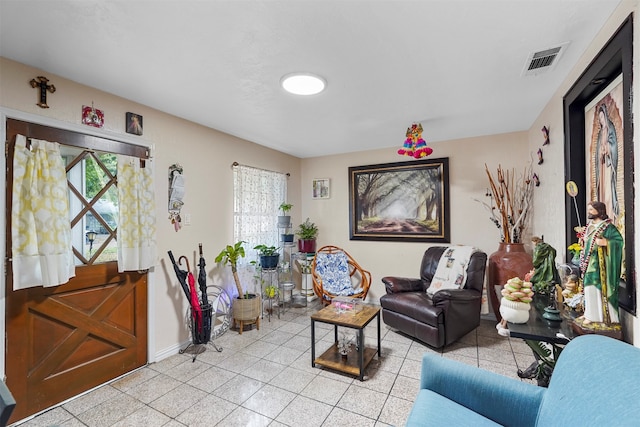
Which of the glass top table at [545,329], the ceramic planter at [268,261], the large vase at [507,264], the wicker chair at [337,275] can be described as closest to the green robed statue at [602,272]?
the glass top table at [545,329]

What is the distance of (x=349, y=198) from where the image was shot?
15.2ft

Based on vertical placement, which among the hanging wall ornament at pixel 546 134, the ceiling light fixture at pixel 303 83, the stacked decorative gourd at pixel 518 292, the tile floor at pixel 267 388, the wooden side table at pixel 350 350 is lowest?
the tile floor at pixel 267 388

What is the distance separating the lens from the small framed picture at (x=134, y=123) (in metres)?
2.54

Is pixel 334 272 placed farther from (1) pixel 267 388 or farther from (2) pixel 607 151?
(2) pixel 607 151

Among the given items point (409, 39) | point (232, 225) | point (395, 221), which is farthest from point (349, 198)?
point (409, 39)

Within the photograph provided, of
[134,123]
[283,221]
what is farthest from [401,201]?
[134,123]

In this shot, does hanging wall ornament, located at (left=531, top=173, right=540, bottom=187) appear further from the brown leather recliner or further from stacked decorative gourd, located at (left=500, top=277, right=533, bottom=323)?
stacked decorative gourd, located at (left=500, top=277, right=533, bottom=323)

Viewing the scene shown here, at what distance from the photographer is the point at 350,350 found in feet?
9.01

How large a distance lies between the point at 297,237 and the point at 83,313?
2952 millimetres

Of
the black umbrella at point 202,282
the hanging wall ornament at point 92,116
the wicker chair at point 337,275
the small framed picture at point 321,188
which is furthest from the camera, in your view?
the small framed picture at point 321,188

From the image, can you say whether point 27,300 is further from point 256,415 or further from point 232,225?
point 232,225

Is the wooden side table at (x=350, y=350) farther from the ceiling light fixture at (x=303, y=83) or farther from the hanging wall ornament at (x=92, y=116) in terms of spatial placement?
the hanging wall ornament at (x=92, y=116)

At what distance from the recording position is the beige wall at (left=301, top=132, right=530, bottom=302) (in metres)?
3.72

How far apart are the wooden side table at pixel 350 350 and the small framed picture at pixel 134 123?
2269 millimetres
